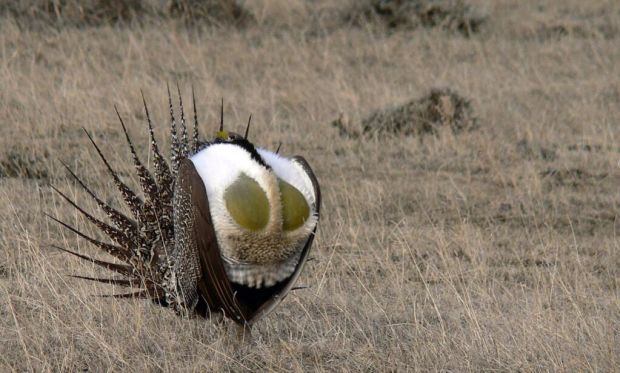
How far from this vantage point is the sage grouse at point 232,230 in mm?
2904

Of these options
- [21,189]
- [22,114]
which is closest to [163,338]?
[21,189]

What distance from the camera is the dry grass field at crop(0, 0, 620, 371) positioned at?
3311 mm

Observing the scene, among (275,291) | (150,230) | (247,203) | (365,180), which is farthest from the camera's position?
(365,180)

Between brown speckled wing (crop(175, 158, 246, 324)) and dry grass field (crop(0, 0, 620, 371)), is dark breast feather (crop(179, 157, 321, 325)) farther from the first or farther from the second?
dry grass field (crop(0, 0, 620, 371))

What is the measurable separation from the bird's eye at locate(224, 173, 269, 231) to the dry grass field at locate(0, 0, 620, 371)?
401 mm

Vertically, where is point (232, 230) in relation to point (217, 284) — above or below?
above

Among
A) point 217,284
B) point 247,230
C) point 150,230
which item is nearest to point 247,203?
point 247,230

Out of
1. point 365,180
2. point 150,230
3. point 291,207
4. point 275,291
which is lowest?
point 365,180

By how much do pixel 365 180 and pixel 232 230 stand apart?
2812mm

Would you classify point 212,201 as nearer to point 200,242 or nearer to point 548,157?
point 200,242

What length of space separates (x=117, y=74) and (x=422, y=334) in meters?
4.53

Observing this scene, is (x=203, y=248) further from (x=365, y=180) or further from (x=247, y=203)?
(x=365, y=180)

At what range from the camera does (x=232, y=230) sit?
292 cm

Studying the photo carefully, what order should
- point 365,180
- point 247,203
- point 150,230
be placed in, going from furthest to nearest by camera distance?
point 365,180 → point 150,230 → point 247,203
